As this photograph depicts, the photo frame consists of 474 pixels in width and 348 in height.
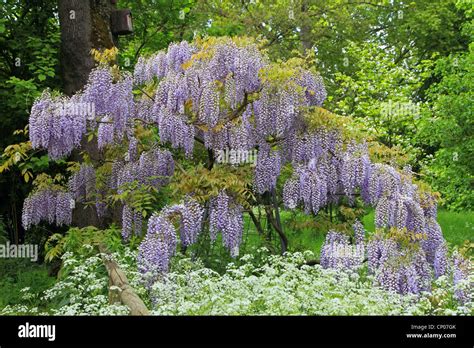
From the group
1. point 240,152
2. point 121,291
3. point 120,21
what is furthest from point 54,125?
point 121,291

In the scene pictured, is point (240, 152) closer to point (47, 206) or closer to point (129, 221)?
point (129, 221)

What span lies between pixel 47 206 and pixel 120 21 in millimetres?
2742

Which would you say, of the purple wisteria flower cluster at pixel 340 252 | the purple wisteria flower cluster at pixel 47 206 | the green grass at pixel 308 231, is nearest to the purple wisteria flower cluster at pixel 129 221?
the purple wisteria flower cluster at pixel 47 206

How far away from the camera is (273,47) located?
57.4ft

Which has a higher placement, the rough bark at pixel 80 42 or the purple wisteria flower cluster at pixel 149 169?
the rough bark at pixel 80 42

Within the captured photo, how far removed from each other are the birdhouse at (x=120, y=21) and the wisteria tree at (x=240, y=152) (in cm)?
159

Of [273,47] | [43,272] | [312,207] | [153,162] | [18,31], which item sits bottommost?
[43,272]

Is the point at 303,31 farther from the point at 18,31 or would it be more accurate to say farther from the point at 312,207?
the point at 312,207

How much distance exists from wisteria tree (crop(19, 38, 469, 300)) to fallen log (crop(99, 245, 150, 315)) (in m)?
0.82

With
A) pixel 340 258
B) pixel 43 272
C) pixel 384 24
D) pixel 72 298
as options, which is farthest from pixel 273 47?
pixel 72 298

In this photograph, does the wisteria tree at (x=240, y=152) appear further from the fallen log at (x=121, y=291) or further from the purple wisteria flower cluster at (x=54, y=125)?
the fallen log at (x=121, y=291)

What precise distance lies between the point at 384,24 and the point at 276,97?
55.2 feet

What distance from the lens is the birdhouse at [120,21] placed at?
9039 mm

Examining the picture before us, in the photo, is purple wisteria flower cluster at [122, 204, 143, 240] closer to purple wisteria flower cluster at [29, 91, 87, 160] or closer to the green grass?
purple wisteria flower cluster at [29, 91, 87, 160]
